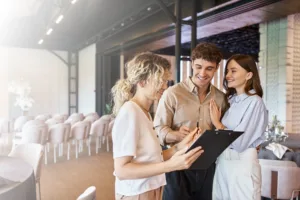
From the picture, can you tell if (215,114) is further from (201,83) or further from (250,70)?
(250,70)

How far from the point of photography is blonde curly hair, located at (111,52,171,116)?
4.46ft

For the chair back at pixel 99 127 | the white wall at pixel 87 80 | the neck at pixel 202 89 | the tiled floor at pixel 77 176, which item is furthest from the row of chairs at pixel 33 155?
the white wall at pixel 87 80

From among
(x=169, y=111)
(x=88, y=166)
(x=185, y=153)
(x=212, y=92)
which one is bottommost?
(x=88, y=166)

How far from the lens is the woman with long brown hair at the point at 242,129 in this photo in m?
1.82

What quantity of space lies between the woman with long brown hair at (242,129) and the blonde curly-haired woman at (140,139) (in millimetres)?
635

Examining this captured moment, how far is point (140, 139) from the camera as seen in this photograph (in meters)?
1.32

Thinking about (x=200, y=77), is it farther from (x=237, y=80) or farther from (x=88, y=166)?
(x=88, y=166)

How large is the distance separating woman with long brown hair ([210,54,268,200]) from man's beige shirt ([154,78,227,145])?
11 cm

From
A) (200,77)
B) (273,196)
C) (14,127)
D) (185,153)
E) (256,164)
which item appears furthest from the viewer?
(14,127)

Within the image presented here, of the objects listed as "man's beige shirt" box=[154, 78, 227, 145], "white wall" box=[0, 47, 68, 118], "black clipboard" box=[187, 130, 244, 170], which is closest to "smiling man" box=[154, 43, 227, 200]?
"man's beige shirt" box=[154, 78, 227, 145]

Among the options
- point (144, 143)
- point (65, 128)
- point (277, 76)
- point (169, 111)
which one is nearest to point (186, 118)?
point (169, 111)

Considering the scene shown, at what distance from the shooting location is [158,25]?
21.9 ft

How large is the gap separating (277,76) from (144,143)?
4968 millimetres

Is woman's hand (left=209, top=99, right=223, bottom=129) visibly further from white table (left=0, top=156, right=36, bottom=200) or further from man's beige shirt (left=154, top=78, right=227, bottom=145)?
white table (left=0, top=156, right=36, bottom=200)
